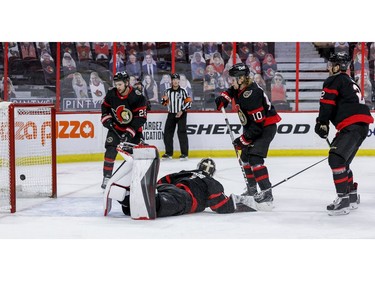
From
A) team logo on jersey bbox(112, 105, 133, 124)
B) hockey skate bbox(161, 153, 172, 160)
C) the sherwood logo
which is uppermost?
team logo on jersey bbox(112, 105, 133, 124)

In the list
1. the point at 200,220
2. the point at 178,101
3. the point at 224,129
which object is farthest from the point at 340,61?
the point at 224,129

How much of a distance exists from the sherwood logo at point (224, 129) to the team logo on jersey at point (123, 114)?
372 centimetres

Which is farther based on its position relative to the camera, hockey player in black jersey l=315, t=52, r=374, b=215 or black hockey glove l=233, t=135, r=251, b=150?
black hockey glove l=233, t=135, r=251, b=150

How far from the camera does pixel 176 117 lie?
31.6 feet

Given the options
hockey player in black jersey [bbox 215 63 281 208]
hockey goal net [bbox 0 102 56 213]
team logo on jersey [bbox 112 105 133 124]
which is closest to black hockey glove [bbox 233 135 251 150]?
hockey player in black jersey [bbox 215 63 281 208]

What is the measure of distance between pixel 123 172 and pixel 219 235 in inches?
32.7

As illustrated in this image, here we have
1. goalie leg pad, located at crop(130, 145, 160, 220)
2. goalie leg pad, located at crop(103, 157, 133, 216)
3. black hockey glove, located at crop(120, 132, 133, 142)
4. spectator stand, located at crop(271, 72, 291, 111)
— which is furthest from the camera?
spectator stand, located at crop(271, 72, 291, 111)

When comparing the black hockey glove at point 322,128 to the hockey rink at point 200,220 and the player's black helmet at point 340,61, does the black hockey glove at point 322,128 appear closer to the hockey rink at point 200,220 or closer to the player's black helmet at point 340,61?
the player's black helmet at point 340,61

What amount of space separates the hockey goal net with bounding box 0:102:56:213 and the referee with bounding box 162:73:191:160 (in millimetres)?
2775

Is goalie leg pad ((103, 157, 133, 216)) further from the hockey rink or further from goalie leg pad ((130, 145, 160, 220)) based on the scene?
the hockey rink

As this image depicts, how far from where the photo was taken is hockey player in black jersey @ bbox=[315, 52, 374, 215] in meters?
5.05

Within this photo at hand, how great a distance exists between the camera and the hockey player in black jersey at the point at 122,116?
6.23 m

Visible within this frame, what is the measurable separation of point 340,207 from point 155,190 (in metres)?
1.35

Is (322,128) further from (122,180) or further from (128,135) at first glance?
(128,135)
